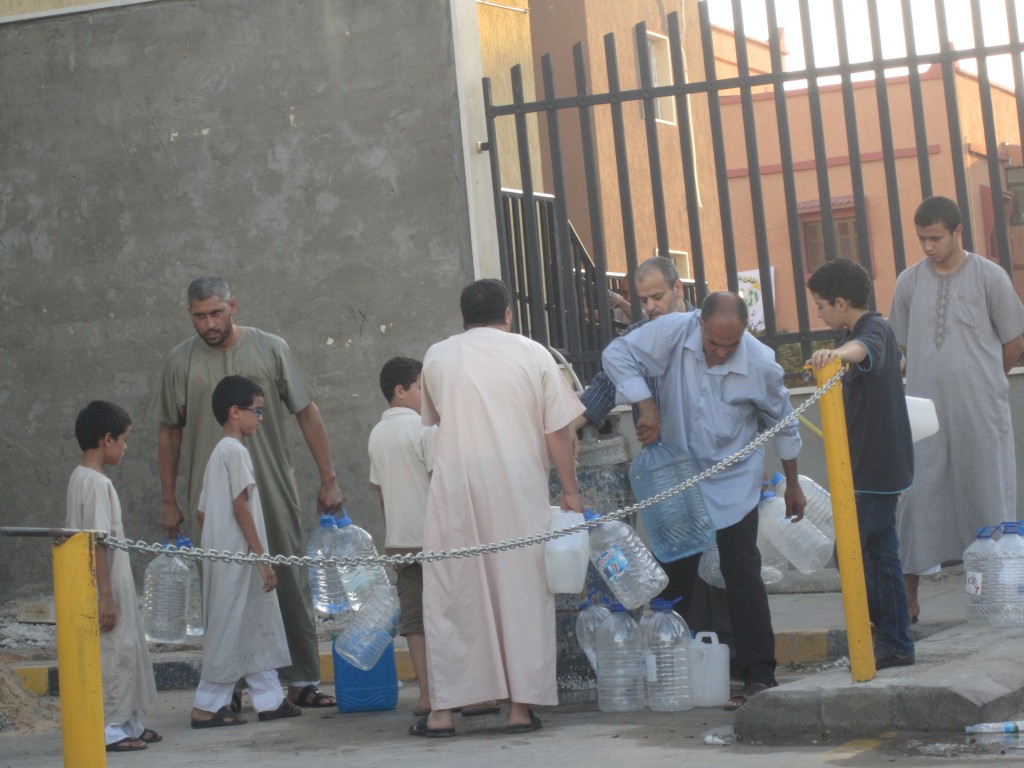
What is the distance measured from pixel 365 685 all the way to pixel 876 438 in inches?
96.2

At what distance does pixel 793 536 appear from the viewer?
708cm

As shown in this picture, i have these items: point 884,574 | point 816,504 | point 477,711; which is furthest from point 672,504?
point 816,504

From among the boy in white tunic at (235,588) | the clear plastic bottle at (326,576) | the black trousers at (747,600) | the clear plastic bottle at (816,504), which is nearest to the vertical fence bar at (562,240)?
the clear plastic bottle at (816,504)

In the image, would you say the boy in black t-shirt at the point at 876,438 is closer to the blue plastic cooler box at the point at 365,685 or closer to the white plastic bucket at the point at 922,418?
the white plastic bucket at the point at 922,418

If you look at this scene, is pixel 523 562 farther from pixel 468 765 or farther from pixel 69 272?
pixel 69 272

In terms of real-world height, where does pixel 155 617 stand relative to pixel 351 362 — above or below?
below

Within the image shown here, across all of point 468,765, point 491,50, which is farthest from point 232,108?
point 491,50

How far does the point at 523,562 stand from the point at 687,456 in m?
0.81

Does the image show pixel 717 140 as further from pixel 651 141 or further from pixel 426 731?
pixel 426 731

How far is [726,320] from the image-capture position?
5895 mm

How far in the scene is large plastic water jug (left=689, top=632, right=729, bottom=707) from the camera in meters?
6.08

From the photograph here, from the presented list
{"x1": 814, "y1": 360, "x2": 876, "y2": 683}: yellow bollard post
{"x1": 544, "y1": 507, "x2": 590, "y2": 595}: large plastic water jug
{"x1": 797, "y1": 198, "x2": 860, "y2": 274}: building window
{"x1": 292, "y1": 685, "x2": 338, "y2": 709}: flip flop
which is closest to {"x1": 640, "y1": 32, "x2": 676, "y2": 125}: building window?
{"x1": 797, "y1": 198, "x2": 860, "y2": 274}: building window

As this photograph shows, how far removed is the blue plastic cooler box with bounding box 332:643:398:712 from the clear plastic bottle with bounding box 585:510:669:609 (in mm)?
1086

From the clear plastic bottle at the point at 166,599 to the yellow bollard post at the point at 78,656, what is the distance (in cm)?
324
